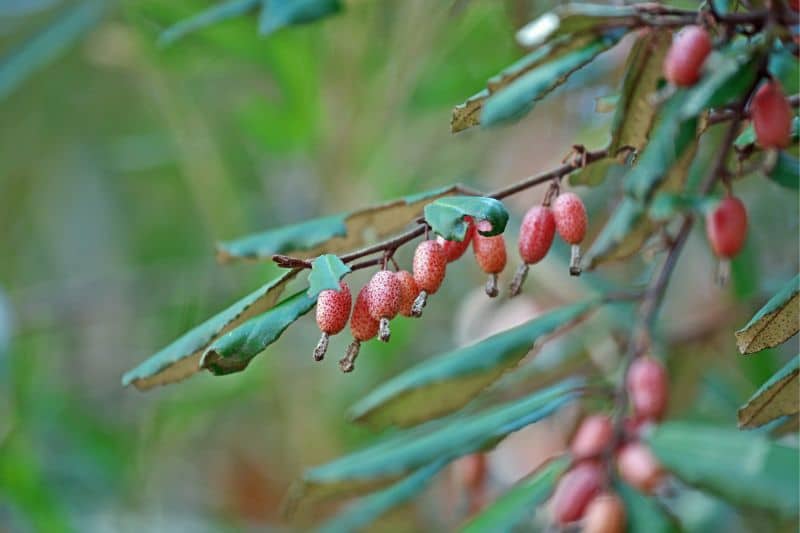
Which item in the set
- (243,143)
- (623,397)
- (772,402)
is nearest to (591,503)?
(623,397)

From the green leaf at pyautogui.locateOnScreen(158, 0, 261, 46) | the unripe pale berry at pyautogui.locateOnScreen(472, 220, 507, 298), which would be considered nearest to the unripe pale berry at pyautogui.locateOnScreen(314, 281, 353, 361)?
the unripe pale berry at pyautogui.locateOnScreen(472, 220, 507, 298)

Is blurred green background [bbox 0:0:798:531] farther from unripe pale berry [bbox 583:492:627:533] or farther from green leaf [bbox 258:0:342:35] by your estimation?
unripe pale berry [bbox 583:492:627:533]

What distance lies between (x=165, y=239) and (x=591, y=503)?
6.48 feet

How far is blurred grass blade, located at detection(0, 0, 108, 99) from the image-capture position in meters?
1.53

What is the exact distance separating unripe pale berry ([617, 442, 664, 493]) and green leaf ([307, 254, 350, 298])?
424mm

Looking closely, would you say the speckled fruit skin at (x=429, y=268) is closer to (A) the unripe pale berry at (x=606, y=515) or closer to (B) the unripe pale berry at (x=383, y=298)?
(B) the unripe pale berry at (x=383, y=298)

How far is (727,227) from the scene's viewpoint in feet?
2.58

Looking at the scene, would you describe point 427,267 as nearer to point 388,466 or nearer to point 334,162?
point 388,466

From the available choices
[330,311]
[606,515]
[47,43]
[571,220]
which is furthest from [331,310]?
[47,43]

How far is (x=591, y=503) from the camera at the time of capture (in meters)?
0.95

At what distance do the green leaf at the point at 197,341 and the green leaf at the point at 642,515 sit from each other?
1.43 ft

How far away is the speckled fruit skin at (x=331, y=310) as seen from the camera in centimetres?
63

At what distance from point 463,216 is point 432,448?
388 millimetres

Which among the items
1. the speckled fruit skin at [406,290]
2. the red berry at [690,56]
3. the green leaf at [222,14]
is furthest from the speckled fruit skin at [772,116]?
the green leaf at [222,14]
